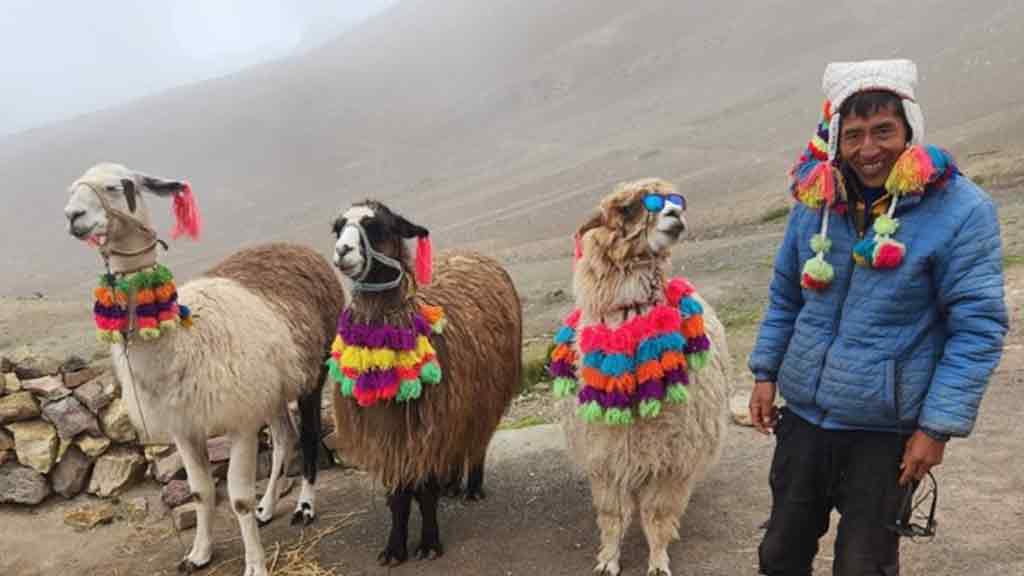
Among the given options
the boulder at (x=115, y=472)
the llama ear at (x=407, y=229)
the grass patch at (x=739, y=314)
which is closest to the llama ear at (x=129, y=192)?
the llama ear at (x=407, y=229)

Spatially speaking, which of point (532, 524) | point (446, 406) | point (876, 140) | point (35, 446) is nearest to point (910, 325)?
point (876, 140)

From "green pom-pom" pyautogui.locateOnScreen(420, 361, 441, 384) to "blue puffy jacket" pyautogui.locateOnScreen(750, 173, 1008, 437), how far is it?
5.01 feet

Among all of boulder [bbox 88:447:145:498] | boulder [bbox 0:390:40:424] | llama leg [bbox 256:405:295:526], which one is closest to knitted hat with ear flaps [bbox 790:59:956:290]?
llama leg [bbox 256:405:295:526]

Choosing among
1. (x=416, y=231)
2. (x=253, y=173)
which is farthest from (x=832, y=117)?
(x=253, y=173)

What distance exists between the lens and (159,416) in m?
3.45

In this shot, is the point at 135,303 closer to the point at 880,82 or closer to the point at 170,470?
the point at 170,470

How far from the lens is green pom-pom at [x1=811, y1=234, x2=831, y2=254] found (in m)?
2.17

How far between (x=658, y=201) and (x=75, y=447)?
4002 mm

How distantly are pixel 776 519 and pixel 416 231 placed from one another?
1806 millimetres

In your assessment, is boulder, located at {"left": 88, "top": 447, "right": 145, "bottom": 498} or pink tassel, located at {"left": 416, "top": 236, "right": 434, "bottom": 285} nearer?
pink tassel, located at {"left": 416, "top": 236, "right": 434, "bottom": 285}

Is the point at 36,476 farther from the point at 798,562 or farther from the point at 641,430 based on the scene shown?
the point at 798,562

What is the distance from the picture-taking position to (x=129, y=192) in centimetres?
332

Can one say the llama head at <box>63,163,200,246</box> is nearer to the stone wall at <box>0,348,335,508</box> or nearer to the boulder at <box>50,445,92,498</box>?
the stone wall at <box>0,348,335,508</box>

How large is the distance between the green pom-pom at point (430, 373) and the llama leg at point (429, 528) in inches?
22.6
